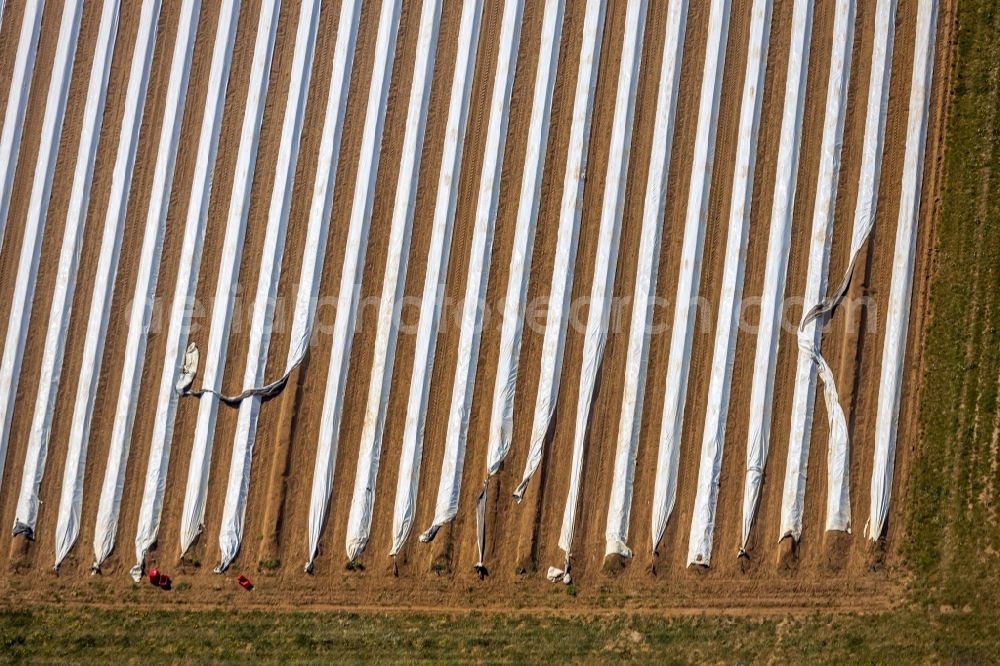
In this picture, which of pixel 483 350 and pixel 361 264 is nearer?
pixel 483 350

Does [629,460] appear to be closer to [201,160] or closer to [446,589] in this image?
[446,589]

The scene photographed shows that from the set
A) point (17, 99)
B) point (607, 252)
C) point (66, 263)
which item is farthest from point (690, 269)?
point (17, 99)

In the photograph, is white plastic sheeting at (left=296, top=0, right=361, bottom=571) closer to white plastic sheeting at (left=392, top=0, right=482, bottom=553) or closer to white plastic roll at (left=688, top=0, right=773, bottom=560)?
white plastic sheeting at (left=392, top=0, right=482, bottom=553)

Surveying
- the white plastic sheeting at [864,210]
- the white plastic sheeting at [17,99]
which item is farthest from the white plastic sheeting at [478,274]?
the white plastic sheeting at [17,99]

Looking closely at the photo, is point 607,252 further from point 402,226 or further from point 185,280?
point 185,280

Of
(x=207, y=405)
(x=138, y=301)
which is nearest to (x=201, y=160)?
(x=138, y=301)

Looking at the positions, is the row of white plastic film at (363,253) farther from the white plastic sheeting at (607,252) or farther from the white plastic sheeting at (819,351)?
the white plastic sheeting at (819,351)
